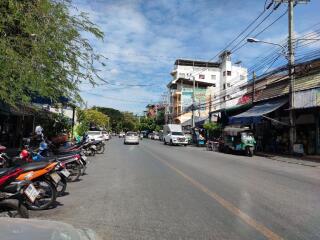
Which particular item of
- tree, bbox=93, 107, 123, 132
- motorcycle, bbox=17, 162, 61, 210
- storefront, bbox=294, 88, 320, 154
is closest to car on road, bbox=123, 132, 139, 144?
storefront, bbox=294, 88, 320, 154

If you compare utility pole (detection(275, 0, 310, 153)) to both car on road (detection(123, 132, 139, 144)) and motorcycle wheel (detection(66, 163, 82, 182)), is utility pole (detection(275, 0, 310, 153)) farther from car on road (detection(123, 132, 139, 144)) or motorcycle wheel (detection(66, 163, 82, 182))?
car on road (detection(123, 132, 139, 144))

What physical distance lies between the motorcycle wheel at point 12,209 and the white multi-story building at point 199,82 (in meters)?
81.5

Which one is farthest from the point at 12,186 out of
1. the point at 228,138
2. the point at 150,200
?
the point at 228,138

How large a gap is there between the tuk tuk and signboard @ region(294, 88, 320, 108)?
430 centimetres

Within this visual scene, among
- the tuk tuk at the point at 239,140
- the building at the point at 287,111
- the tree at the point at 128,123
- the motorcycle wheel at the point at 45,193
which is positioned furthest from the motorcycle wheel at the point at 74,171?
the tree at the point at 128,123

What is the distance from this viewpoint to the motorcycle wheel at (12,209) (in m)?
7.11

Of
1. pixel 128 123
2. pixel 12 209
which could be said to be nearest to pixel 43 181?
pixel 12 209

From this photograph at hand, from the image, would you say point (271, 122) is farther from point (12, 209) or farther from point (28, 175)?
point (12, 209)

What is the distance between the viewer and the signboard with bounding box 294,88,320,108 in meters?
27.1

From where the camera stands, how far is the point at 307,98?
27953 mm

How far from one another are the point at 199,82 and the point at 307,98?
239 feet

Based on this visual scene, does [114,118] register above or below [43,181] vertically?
above

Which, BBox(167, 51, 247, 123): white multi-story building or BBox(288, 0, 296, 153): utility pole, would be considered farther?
BBox(167, 51, 247, 123): white multi-story building

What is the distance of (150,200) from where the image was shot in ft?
32.7
